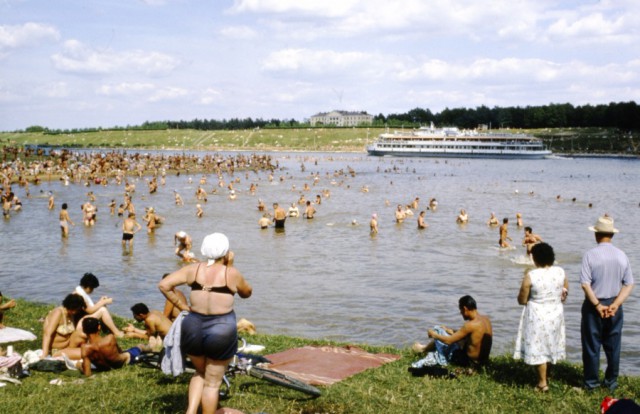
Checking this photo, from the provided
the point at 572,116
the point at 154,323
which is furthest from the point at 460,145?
the point at 154,323

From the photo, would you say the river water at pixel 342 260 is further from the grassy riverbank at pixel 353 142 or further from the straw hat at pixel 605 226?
the grassy riverbank at pixel 353 142

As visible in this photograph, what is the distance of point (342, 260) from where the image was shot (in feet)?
73.2

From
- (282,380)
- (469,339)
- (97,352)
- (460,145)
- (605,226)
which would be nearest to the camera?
(282,380)

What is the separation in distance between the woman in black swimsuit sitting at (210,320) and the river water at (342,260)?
720 centimetres

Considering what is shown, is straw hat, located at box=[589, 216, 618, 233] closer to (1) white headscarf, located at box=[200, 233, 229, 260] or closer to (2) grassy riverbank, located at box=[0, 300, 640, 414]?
(2) grassy riverbank, located at box=[0, 300, 640, 414]

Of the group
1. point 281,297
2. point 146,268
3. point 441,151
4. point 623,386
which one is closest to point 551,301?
point 623,386

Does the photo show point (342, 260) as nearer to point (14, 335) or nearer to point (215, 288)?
point (14, 335)

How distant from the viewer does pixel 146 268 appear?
20203mm

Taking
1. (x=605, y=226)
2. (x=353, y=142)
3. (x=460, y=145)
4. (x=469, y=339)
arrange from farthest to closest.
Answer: (x=353, y=142) < (x=460, y=145) < (x=469, y=339) < (x=605, y=226)

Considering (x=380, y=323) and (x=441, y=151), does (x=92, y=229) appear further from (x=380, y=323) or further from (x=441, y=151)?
(x=441, y=151)

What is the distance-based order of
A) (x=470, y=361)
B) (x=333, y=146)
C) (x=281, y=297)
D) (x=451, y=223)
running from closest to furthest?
(x=470, y=361)
(x=281, y=297)
(x=451, y=223)
(x=333, y=146)

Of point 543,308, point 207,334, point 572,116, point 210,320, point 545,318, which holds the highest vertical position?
point 572,116

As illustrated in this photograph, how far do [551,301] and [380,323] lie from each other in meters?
6.90

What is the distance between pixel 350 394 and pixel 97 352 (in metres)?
3.80
